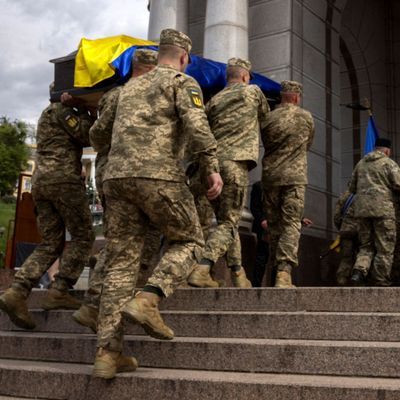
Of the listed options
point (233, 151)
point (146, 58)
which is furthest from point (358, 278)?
point (146, 58)

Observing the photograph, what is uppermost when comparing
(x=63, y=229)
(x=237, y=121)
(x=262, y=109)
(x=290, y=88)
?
(x=290, y=88)

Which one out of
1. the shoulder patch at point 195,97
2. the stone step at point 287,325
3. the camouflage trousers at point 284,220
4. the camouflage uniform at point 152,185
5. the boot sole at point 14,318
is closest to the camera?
the camouflage uniform at point 152,185

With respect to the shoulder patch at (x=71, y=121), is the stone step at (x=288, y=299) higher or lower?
lower

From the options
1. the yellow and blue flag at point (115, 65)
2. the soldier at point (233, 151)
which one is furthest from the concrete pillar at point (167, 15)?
the soldier at point (233, 151)

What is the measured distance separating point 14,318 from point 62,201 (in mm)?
1120

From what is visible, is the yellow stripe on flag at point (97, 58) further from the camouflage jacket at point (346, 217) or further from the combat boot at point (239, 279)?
the camouflage jacket at point (346, 217)

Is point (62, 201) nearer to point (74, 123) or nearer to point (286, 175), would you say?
point (74, 123)

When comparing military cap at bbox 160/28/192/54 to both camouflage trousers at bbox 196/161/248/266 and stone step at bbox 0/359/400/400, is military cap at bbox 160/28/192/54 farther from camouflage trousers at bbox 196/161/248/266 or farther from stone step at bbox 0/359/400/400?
stone step at bbox 0/359/400/400

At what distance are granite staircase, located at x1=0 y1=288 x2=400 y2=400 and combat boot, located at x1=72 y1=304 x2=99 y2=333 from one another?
0.14 meters

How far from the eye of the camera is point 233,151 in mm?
6254

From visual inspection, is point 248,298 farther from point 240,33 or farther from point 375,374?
point 240,33

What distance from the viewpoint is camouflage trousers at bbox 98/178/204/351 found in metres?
3.94

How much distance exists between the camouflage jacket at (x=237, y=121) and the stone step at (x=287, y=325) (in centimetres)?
188

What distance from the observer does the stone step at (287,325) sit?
4430mm
